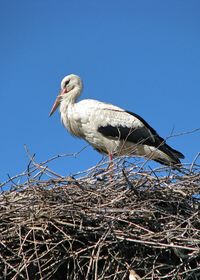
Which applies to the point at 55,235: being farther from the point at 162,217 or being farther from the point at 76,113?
the point at 76,113

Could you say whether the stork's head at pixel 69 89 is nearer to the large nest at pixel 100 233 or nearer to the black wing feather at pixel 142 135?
the black wing feather at pixel 142 135

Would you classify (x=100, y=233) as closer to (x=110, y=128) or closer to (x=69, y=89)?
(x=110, y=128)

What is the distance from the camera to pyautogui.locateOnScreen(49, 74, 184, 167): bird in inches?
293

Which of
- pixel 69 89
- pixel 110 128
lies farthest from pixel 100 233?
pixel 69 89

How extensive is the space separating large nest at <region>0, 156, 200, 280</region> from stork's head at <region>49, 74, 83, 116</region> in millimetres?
3496

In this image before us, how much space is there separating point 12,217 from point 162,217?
0.95 metres

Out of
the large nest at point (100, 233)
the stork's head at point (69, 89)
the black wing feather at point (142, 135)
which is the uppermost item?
the stork's head at point (69, 89)

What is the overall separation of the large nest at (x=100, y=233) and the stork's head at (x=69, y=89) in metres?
3.50

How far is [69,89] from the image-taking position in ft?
26.8

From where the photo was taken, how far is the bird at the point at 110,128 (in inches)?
293

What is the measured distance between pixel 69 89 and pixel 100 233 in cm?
415

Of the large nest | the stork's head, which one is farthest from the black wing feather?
the large nest

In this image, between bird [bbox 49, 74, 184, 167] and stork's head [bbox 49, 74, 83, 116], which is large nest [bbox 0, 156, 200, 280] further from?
stork's head [bbox 49, 74, 83, 116]

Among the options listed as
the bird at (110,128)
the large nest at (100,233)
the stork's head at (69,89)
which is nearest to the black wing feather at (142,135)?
the bird at (110,128)
